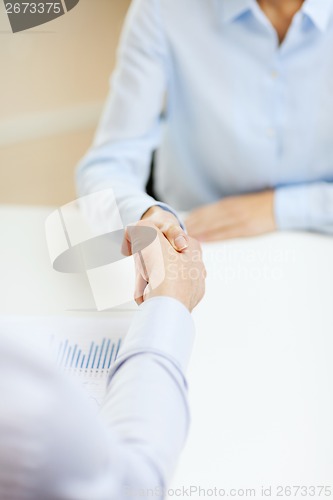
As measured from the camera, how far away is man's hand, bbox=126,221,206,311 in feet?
1.75

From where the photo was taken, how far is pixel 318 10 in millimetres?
779

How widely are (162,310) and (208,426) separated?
0.45ft

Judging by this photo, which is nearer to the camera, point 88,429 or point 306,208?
point 88,429

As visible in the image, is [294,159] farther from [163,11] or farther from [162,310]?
[162,310]

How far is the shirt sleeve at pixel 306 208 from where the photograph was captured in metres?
0.82

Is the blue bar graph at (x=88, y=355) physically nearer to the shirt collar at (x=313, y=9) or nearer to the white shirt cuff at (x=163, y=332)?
the white shirt cuff at (x=163, y=332)

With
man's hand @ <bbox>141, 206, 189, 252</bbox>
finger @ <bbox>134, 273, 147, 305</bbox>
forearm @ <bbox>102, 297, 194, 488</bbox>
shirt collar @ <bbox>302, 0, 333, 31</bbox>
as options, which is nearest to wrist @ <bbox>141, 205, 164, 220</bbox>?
man's hand @ <bbox>141, 206, 189, 252</bbox>

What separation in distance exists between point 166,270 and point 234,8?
A: 0.43m

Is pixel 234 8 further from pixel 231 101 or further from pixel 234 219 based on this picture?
pixel 234 219

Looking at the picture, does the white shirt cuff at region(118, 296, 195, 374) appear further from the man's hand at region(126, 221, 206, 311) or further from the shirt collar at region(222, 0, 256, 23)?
the shirt collar at region(222, 0, 256, 23)

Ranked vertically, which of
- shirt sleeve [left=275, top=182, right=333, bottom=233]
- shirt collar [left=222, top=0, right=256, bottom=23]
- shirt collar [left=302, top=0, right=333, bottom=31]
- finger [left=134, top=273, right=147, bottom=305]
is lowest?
shirt sleeve [left=275, top=182, right=333, bottom=233]

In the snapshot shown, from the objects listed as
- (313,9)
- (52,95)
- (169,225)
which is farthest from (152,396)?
(52,95)

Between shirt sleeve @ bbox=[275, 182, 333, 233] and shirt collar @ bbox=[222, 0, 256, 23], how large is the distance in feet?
0.82

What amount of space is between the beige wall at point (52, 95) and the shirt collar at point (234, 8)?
0.64ft
